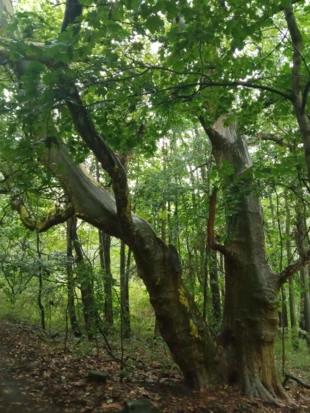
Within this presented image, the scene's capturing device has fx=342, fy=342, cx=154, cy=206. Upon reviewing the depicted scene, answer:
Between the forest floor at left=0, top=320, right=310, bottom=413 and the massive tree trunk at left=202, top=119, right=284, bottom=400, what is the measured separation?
445 millimetres

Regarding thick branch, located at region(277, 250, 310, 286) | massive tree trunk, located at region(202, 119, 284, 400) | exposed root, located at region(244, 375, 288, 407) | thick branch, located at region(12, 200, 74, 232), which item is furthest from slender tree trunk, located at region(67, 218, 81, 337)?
thick branch, located at region(277, 250, 310, 286)

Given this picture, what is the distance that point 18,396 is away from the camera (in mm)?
5016

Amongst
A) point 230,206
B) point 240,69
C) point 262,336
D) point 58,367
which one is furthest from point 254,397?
point 240,69

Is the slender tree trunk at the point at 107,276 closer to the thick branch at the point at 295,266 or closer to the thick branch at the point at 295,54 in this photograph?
the thick branch at the point at 295,266

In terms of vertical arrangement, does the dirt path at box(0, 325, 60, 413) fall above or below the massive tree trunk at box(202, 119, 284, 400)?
below

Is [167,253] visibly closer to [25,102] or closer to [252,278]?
[252,278]

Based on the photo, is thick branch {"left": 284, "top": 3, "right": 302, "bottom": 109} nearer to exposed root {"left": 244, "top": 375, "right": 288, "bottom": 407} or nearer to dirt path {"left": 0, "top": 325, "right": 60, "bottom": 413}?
exposed root {"left": 244, "top": 375, "right": 288, "bottom": 407}

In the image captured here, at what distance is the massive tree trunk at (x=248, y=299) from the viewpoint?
5758mm

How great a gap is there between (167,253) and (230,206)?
138 cm

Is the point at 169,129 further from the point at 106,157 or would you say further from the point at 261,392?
the point at 261,392

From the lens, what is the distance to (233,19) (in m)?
3.22

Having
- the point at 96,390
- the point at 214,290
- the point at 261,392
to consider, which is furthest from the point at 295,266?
the point at 214,290

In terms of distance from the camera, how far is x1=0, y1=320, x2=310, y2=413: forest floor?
4.78 metres

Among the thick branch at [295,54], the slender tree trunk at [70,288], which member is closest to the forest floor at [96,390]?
the slender tree trunk at [70,288]
